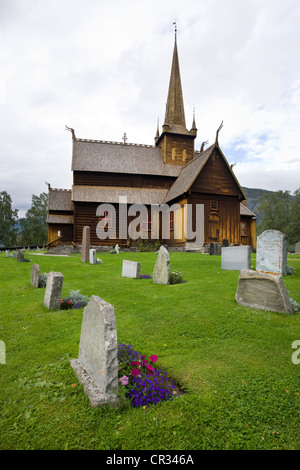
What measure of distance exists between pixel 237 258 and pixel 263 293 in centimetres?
571

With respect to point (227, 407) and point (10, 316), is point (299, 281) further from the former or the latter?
point (10, 316)

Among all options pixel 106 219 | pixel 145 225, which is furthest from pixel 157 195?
pixel 106 219

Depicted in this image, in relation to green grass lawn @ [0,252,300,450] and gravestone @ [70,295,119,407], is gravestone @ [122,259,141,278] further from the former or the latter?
Result: gravestone @ [70,295,119,407]

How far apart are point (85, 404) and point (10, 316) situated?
3.93 m

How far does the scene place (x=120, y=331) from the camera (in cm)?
512

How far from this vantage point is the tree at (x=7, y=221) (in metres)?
52.7

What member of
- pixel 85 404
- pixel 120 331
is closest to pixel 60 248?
pixel 120 331

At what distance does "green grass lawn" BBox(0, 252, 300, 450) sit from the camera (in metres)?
2.66

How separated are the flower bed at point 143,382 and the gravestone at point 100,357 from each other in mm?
204

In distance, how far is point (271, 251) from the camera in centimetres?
984

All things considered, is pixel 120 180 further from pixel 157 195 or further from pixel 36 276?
pixel 36 276

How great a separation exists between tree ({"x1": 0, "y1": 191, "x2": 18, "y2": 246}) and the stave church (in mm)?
28718

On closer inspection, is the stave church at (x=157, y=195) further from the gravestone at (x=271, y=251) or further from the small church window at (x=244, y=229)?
the gravestone at (x=271, y=251)
